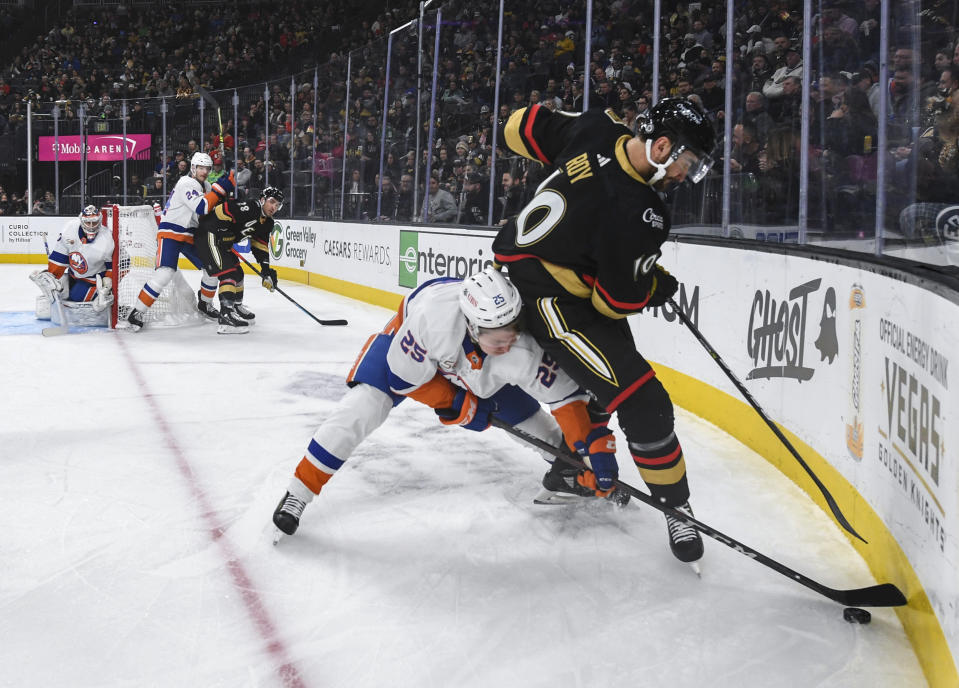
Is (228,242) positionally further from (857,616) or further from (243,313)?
(857,616)

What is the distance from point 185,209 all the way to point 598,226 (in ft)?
17.5

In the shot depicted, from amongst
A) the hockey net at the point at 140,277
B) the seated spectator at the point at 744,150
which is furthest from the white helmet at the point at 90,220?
the seated spectator at the point at 744,150

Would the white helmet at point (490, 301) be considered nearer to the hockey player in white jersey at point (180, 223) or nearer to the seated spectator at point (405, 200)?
the hockey player in white jersey at point (180, 223)

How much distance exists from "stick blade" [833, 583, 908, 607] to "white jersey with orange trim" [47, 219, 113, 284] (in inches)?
252

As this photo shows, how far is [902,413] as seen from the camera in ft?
6.73

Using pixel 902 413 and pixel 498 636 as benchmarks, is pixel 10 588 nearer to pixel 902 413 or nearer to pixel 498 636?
pixel 498 636

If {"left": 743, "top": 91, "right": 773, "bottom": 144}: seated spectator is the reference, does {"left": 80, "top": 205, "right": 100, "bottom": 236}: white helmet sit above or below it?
below

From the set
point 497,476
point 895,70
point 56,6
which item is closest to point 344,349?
point 497,476

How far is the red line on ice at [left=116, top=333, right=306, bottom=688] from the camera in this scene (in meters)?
1.89

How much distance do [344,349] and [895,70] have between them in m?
4.27

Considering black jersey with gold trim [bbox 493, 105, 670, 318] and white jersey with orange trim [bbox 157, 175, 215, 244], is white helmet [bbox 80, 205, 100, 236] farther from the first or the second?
black jersey with gold trim [bbox 493, 105, 670, 318]

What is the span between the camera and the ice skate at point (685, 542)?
2.42 meters

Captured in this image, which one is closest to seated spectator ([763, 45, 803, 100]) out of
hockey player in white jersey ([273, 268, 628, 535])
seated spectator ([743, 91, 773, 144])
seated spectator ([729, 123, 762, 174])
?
seated spectator ([743, 91, 773, 144])

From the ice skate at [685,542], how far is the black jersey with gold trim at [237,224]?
5.25 metres
